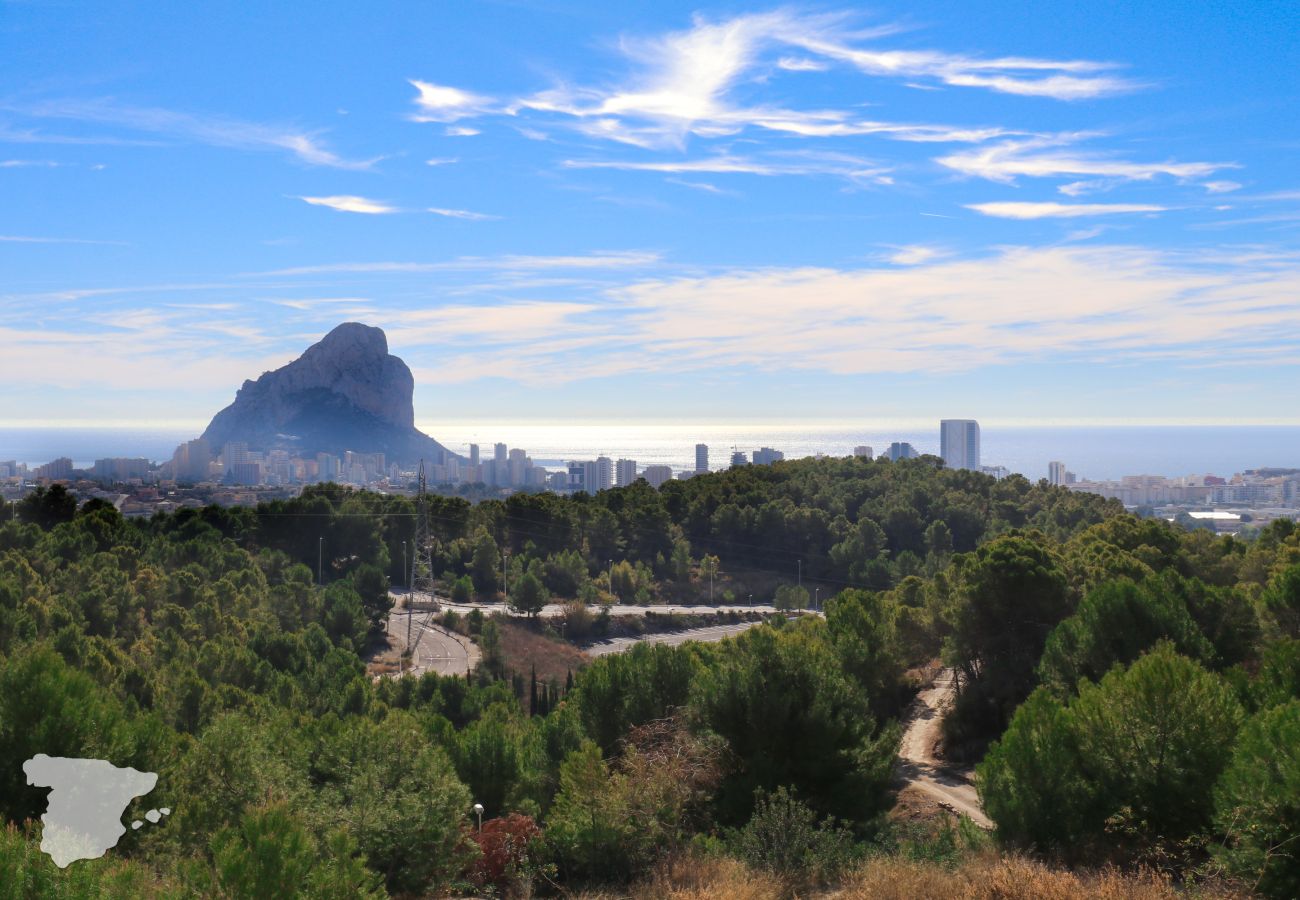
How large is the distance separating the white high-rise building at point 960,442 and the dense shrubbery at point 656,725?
85108 mm

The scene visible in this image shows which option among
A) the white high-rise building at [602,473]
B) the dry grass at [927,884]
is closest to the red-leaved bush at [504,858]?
the dry grass at [927,884]

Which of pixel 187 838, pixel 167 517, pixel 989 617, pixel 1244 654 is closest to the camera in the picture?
pixel 187 838

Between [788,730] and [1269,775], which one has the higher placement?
[1269,775]

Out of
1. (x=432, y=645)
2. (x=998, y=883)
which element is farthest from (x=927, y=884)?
(x=432, y=645)

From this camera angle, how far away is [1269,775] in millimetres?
8797

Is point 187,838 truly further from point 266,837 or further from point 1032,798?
point 1032,798

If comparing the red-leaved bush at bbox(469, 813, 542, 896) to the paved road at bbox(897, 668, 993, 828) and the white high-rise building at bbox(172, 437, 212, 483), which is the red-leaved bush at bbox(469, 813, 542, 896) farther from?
the white high-rise building at bbox(172, 437, 212, 483)

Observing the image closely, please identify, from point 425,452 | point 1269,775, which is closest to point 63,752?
point 1269,775

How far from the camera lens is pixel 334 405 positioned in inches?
6393

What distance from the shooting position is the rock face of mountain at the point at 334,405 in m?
161

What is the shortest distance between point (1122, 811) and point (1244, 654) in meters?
10.4

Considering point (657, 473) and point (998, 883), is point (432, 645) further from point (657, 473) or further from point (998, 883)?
point (657, 473)

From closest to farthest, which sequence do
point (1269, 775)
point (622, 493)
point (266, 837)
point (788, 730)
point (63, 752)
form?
point (266, 837) < point (1269, 775) < point (63, 752) < point (788, 730) < point (622, 493)

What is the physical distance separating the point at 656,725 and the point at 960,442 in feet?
345
